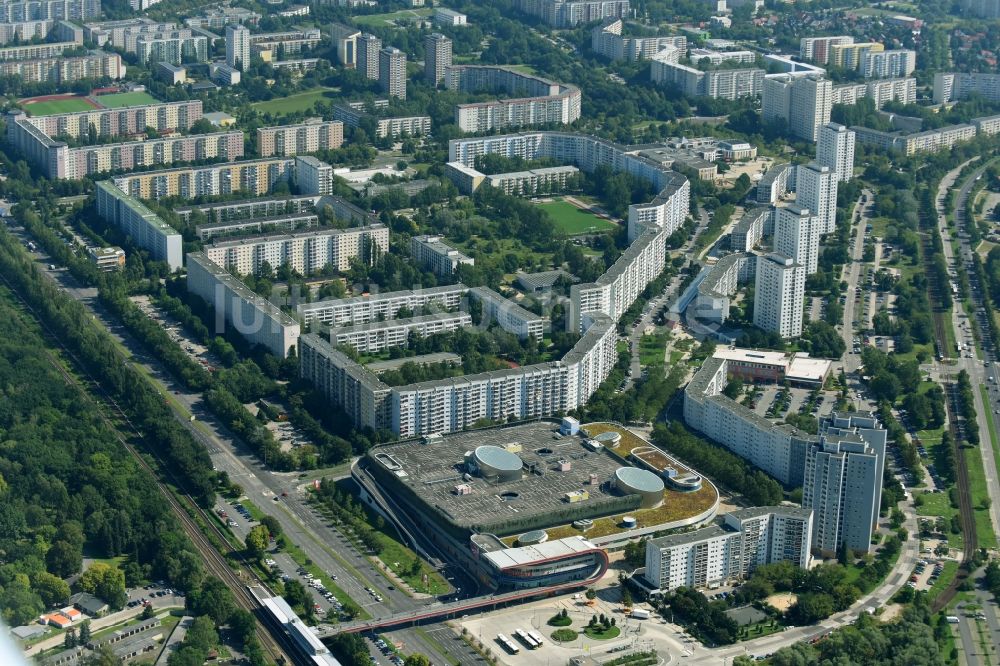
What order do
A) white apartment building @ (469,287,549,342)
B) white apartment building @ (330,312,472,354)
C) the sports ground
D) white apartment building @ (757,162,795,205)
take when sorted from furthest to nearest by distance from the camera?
the sports ground
white apartment building @ (757,162,795,205)
white apartment building @ (469,287,549,342)
white apartment building @ (330,312,472,354)

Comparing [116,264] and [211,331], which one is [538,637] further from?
[116,264]

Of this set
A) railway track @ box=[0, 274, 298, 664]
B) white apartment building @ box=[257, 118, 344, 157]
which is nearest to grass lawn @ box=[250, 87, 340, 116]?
white apartment building @ box=[257, 118, 344, 157]

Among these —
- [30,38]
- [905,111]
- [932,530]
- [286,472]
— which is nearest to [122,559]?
[286,472]

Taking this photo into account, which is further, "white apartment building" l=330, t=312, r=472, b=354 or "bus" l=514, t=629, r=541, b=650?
"white apartment building" l=330, t=312, r=472, b=354

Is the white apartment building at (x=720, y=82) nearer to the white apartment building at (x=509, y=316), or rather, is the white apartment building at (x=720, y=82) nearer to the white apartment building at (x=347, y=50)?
the white apartment building at (x=347, y=50)

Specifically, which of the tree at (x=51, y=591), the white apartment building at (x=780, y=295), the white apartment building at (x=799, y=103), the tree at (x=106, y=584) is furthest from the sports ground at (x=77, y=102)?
the tree at (x=51, y=591)

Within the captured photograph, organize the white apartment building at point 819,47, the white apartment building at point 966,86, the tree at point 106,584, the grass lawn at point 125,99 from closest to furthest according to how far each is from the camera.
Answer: the tree at point 106,584
the grass lawn at point 125,99
the white apartment building at point 966,86
the white apartment building at point 819,47

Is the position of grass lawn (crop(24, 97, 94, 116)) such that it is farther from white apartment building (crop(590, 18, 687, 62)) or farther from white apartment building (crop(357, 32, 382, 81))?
white apartment building (crop(590, 18, 687, 62))
